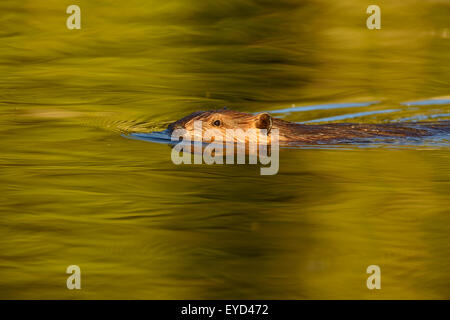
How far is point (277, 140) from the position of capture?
378 inches

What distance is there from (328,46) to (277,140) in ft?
20.4

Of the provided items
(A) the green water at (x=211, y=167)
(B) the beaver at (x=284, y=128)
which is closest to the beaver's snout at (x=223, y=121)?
(B) the beaver at (x=284, y=128)

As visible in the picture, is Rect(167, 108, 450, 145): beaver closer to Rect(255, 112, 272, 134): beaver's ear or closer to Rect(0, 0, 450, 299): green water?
Rect(255, 112, 272, 134): beaver's ear

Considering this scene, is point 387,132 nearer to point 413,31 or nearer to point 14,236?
point 14,236

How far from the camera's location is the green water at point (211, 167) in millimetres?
5684

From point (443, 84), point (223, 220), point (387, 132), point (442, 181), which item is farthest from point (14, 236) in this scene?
point (443, 84)

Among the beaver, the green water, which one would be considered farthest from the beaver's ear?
the green water

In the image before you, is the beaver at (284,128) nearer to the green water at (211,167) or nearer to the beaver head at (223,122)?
the beaver head at (223,122)

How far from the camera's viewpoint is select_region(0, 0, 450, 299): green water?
5684 millimetres

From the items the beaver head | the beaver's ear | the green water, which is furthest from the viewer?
the beaver head

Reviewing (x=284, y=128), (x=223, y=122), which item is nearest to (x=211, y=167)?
(x=223, y=122)

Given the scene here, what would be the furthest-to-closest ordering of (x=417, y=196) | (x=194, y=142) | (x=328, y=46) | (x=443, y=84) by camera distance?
(x=328, y=46) < (x=443, y=84) < (x=194, y=142) < (x=417, y=196)

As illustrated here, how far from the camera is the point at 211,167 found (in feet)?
27.9
